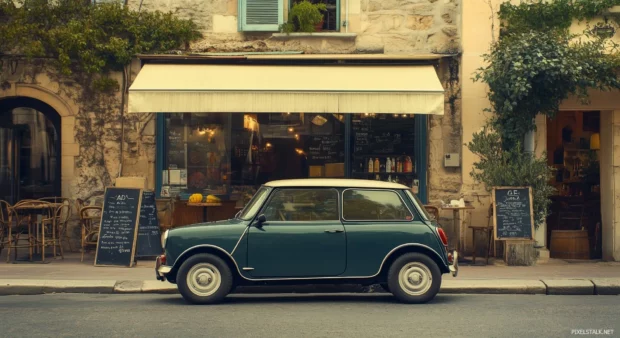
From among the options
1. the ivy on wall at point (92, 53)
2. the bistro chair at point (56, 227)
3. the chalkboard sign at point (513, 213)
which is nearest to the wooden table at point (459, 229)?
the chalkboard sign at point (513, 213)

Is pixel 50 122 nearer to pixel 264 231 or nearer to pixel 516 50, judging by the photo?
pixel 264 231

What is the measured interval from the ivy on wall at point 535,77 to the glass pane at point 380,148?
1361 mm

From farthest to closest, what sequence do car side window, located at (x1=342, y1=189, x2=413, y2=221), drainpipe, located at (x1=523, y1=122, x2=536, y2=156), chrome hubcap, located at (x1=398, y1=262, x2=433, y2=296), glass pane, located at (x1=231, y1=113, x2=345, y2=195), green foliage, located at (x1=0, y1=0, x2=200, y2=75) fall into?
glass pane, located at (x1=231, y1=113, x2=345, y2=195)
green foliage, located at (x1=0, y1=0, x2=200, y2=75)
drainpipe, located at (x1=523, y1=122, x2=536, y2=156)
car side window, located at (x1=342, y1=189, x2=413, y2=221)
chrome hubcap, located at (x1=398, y1=262, x2=433, y2=296)

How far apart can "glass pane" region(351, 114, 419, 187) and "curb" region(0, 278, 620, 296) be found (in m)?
3.89

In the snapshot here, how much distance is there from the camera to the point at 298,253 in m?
9.27

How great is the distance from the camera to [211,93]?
12.7 m

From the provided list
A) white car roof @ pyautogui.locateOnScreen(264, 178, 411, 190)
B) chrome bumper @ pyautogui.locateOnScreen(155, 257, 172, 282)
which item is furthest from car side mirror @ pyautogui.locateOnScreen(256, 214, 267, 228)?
chrome bumper @ pyautogui.locateOnScreen(155, 257, 172, 282)

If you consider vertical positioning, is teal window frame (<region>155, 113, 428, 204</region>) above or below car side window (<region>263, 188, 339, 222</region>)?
above

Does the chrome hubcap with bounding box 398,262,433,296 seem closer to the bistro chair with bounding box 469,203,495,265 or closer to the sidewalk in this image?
the sidewalk

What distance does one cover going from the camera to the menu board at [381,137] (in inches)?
565

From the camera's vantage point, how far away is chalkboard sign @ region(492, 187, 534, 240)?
1268cm

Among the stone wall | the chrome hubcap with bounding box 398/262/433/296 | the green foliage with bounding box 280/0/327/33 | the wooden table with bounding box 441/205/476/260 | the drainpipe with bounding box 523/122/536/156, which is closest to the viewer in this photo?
the chrome hubcap with bounding box 398/262/433/296

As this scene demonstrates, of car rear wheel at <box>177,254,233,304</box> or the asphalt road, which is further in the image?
car rear wheel at <box>177,254,233,304</box>

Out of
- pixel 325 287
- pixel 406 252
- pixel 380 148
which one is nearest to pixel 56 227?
pixel 325 287
